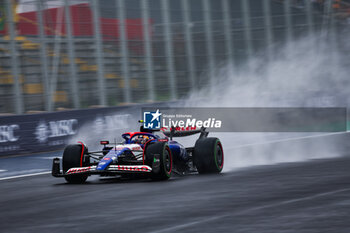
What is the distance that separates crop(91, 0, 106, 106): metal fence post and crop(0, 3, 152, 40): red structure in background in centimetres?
18

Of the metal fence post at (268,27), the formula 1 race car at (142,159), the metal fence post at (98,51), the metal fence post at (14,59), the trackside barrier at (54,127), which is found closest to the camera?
the formula 1 race car at (142,159)

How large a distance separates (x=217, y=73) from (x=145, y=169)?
17.9 metres

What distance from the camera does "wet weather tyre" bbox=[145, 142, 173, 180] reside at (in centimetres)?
1069

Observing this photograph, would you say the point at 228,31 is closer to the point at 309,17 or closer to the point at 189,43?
the point at 189,43

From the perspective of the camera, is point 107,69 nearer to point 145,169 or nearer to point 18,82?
point 18,82

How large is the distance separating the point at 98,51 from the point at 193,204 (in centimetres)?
1571

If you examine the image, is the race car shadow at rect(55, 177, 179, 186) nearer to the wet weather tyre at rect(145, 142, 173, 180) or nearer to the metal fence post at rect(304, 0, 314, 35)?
the wet weather tyre at rect(145, 142, 173, 180)

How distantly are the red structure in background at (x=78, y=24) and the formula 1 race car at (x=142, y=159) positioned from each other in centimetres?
942

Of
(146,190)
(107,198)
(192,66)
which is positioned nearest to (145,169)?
(146,190)

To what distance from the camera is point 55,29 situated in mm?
21703

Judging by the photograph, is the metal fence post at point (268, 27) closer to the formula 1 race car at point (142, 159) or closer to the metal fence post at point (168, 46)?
the metal fence post at point (168, 46)

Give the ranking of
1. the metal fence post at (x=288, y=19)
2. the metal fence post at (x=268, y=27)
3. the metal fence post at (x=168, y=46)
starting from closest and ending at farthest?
the metal fence post at (x=168, y=46), the metal fence post at (x=268, y=27), the metal fence post at (x=288, y=19)

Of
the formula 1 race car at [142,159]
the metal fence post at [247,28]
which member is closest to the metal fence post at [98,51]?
the metal fence post at [247,28]

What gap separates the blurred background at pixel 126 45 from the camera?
2022 cm
